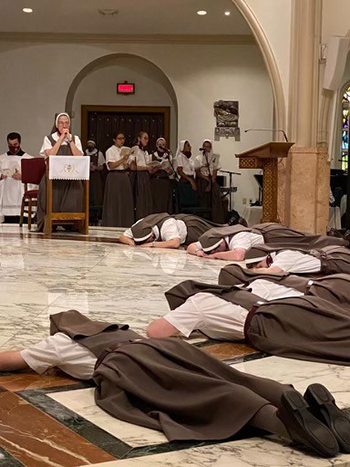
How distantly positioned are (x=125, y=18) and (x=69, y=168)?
6.85 metres

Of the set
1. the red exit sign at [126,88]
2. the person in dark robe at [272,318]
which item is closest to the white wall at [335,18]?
the person in dark robe at [272,318]

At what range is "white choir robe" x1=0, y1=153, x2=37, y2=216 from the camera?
13555mm

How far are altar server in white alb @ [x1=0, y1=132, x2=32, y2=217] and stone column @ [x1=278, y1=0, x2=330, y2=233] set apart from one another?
4909 mm

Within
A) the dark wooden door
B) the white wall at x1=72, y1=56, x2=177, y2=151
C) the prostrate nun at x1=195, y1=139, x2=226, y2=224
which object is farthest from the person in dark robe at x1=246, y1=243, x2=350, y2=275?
the dark wooden door

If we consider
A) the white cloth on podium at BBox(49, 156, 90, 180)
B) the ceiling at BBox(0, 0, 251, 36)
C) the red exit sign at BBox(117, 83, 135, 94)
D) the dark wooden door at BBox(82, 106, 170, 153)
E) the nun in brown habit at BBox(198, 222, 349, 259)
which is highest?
the ceiling at BBox(0, 0, 251, 36)

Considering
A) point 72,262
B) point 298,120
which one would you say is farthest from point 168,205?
point 72,262

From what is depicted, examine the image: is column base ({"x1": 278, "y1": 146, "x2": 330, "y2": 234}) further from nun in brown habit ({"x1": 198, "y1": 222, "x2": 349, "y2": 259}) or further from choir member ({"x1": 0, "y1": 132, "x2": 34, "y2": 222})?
choir member ({"x1": 0, "y1": 132, "x2": 34, "y2": 222})

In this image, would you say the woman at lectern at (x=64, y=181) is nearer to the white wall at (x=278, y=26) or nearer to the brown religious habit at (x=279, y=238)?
the brown religious habit at (x=279, y=238)

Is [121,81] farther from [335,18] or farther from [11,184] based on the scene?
[335,18]

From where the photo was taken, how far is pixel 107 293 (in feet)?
18.4

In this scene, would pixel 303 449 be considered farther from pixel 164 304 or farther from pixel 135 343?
pixel 164 304

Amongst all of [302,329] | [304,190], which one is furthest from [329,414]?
[304,190]

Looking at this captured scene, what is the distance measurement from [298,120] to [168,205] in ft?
14.0

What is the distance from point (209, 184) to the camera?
50.3ft
